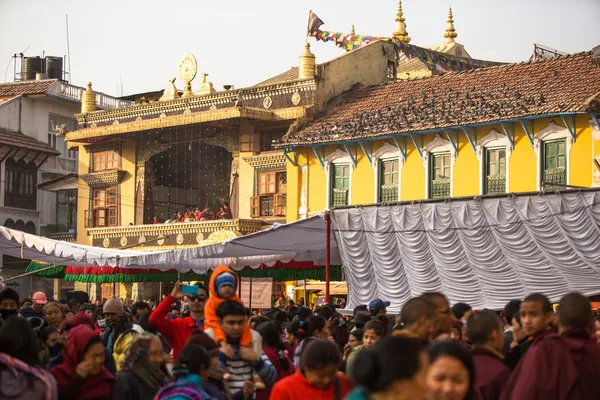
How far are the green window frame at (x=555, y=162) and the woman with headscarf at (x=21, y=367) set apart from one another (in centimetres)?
2140

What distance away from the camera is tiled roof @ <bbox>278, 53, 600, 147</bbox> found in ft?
88.7

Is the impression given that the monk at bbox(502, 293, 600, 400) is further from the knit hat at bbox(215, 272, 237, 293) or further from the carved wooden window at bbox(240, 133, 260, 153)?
the carved wooden window at bbox(240, 133, 260, 153)

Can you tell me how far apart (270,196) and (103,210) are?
7817 millimetres

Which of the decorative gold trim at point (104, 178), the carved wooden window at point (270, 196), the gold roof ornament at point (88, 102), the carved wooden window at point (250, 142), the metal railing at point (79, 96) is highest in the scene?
the metal railing at point (79, 96)

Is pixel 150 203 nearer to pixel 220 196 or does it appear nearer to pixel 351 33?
pixel 220 196

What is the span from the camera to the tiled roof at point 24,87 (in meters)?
46.2

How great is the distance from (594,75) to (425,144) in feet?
16.5

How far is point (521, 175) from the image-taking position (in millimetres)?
27719

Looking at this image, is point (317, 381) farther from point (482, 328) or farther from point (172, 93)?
point (172, 93)

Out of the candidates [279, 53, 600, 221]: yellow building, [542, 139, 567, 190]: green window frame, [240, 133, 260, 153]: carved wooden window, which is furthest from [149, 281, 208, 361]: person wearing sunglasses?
[240, 133, 260, 153]: carved wooden window

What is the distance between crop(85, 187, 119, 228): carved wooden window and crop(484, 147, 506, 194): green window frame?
49.6 feet

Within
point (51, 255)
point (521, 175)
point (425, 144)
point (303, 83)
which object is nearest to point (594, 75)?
point (521, 175)

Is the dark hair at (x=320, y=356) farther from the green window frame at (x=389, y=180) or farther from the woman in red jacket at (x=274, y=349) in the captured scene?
the green window frame at (x=389, y=180)

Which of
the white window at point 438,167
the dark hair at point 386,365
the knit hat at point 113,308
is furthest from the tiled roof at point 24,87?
the dark hair at point 386,365
